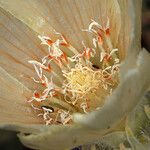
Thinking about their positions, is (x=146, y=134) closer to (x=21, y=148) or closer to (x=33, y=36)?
(x=33, y=36)

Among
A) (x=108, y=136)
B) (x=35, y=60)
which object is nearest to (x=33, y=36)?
(x=35, y=60)

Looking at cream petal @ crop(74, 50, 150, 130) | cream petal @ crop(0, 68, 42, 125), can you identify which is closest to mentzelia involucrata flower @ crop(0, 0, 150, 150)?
cream petal @ crop(0, 68, 42, 125)

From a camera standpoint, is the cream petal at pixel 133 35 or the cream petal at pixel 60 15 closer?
the cream petal at pixel 133 35

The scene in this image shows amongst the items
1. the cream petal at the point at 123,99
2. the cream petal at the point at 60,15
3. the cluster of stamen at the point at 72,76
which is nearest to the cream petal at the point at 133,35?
the cream petal at the point at 123,99

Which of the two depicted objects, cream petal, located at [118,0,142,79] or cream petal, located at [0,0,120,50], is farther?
cream petal, located at [0,0,120,50]

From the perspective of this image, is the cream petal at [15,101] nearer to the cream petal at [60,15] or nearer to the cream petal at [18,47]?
the cream petal at [18,47]

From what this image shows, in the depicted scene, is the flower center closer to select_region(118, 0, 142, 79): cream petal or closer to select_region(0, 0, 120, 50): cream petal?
select_region(0, 0, 120, 50): cream petal

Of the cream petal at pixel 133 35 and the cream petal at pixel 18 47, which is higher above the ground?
the cream petal at pixel 18 47
